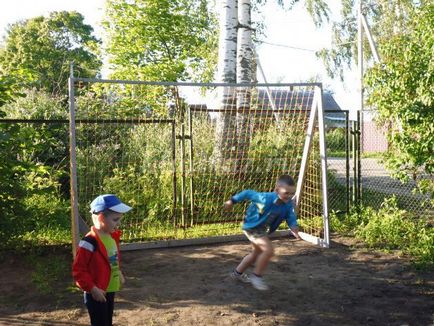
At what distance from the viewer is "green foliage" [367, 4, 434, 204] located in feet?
23.3

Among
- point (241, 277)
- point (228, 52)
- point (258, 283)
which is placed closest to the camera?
point (258, 283)

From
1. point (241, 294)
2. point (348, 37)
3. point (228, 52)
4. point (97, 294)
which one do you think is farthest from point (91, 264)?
point (348, 37)

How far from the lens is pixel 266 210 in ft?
18.5

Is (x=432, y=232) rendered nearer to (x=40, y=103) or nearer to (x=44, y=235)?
(x=44, y=235)

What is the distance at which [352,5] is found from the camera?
30938 mm

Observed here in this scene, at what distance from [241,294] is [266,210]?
999 millimetres

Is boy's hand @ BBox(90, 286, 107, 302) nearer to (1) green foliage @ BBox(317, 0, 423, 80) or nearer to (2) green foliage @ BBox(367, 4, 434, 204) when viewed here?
(2) green foliage @ BBox(367, 4, 434, 204)

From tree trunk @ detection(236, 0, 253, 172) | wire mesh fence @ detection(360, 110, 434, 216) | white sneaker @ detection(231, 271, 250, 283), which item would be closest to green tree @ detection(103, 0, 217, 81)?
tree trunk @ detection(236, 0, 253, 172)

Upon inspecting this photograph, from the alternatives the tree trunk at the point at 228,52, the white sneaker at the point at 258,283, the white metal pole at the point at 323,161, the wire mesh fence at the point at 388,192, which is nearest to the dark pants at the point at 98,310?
the white sneaker at the point at 258,283

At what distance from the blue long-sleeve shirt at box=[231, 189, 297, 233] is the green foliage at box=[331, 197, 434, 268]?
233 cm

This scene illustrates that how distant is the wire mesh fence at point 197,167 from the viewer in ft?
27.6

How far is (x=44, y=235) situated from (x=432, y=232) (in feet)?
20.6

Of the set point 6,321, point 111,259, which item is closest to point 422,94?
point 111,259

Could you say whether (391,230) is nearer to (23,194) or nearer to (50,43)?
(23,194)
